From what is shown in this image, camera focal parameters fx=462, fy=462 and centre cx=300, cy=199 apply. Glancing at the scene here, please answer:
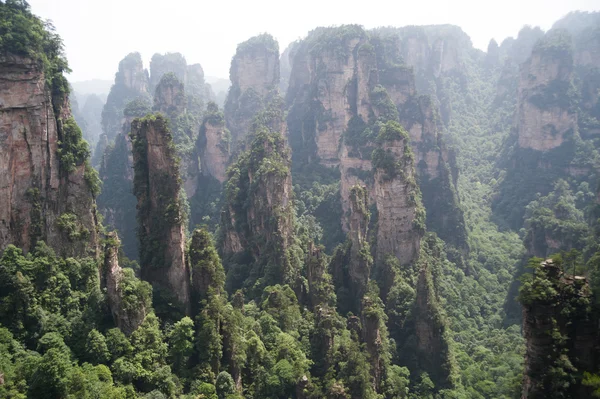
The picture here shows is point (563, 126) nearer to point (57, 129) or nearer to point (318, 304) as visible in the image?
point (318, 304)

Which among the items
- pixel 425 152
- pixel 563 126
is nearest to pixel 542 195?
pixel 563 126

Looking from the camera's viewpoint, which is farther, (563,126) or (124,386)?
(563,126)

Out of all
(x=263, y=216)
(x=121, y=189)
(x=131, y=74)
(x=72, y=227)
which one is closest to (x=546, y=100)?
(x=263, y=216)

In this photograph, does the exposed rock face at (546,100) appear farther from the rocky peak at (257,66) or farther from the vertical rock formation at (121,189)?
the vertical rock formation at (121,189)

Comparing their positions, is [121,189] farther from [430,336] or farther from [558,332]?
[558,332]

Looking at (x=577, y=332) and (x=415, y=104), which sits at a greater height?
(x=415, y=104)

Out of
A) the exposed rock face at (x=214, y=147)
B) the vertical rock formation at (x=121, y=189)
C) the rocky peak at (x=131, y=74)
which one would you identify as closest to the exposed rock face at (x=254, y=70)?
the exposed rock face at (x=214, y=147)
